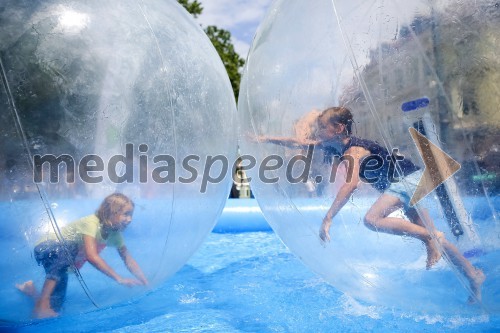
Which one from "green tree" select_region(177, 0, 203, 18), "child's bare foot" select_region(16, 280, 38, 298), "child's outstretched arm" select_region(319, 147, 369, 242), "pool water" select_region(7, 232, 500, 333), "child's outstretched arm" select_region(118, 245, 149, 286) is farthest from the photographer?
"green tree" select_region(177, 0, 203, 18)

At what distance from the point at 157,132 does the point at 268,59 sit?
74cm

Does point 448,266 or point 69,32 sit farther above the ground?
point 69,32

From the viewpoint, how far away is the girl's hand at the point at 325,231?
2449 millimetres

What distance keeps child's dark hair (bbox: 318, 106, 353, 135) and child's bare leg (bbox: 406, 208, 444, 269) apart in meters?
0.48

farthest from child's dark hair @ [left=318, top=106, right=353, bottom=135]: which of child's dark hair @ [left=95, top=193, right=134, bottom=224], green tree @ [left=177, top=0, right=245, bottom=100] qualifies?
green tree @ [left=177, top=0, right=245, bottom=100]

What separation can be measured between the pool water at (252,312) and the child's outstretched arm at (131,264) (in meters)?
0.35

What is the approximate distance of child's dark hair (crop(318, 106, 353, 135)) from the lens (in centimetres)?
229

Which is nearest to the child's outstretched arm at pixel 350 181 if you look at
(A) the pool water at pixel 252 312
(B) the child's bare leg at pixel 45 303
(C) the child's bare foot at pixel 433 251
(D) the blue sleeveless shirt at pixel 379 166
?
(D) the blue sleeveless shirt at pixel 379 166

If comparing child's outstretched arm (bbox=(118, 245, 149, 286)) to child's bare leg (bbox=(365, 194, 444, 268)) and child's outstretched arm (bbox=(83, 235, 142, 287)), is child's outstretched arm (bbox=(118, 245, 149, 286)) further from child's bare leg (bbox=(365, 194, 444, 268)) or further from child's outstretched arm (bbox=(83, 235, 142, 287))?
child's bare leg (bbox=(365, 194, 444, 268))

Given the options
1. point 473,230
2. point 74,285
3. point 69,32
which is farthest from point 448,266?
point 69,32

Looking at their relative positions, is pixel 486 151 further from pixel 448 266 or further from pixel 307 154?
pixel 307 154

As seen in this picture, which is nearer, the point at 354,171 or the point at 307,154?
the point at 354,171

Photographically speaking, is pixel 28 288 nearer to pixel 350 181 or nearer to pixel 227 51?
pixel 350 181

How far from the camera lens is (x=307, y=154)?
2.46 m
